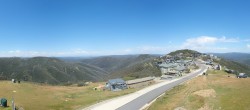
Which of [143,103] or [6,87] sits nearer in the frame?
[143,103]

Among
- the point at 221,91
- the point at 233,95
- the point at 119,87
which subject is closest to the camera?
the point at 233,95

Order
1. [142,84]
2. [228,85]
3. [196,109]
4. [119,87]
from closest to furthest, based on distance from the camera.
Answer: [196,109] → [228,85] → [119,87] → [142,84]

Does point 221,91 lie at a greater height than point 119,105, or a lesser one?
greater

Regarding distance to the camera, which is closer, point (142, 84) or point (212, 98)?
point (212, 98)

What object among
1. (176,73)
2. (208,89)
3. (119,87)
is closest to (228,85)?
(208,89)

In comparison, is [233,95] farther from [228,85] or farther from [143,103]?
[143,103]

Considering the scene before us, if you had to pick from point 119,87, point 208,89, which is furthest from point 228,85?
point 119,87

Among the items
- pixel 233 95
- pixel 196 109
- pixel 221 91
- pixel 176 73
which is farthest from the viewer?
pixel 176 73

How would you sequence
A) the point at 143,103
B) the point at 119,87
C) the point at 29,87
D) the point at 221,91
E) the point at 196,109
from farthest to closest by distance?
the point at 119,87
the point at 29,87
the point at 143,103
the point at 221,91
the point at 196,109

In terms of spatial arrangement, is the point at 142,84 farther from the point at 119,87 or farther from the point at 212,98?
the point at 212,98
